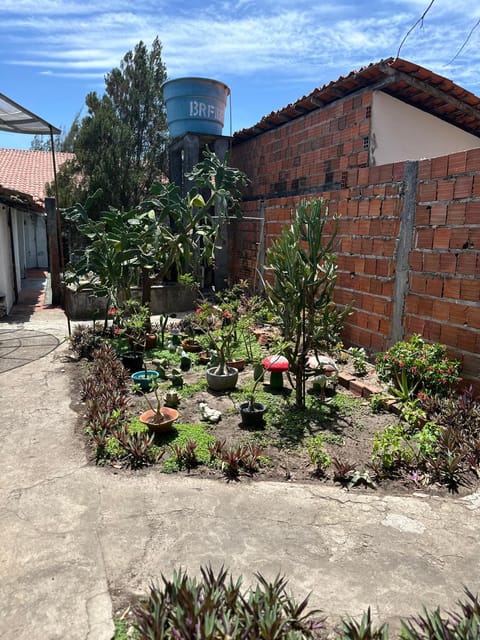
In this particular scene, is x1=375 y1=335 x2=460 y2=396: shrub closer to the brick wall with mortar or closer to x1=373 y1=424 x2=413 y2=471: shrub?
the brick wall with mortar

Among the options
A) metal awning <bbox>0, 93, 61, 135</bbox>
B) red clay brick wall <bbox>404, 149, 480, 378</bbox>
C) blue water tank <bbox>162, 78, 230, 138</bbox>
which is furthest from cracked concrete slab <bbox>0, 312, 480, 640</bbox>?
blue water tank <bbox>162, 78, 230, 138</bbox>

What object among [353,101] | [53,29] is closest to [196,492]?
[53,29]

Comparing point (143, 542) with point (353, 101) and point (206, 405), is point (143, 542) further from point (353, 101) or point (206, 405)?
point (353, 101)

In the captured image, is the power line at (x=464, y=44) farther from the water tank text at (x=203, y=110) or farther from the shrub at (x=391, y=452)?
the water tank text at (x=203, y=110)

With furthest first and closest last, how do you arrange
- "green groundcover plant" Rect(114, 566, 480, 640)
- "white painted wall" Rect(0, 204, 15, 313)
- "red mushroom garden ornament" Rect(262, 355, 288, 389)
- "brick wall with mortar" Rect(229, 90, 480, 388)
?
"white painted wall" Rect(0, 204, 15, 313) → "red mushroom garden ornament" Rect(262, 355, 288, 389) → "brick wall with mortar" Rect(229, 90, 480, 388) → "green groundcover plant" Rect(114, 566, 480, 640)

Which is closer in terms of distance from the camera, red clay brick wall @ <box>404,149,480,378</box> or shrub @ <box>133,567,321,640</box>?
shrub @ <box>133,567,321,640</box>

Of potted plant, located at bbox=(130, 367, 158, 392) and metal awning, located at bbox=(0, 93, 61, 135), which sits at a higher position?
metal awning, located at bbox=(0, 93, 61, 135)

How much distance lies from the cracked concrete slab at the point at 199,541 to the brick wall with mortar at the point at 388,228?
6.78 feet

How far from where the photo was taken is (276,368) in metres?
5.08

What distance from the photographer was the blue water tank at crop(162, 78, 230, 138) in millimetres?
9359

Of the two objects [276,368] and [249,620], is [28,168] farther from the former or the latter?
[249,620]

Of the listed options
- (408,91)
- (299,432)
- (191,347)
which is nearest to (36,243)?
(191,347)

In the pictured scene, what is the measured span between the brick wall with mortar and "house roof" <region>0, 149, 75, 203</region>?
38.1 feet

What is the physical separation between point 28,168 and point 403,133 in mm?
17420
